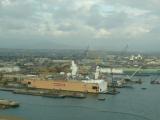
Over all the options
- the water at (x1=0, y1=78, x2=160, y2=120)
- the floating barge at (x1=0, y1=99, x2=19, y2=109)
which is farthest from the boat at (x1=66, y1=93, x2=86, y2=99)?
the floating barge at (x1=0, y1=99, x2=19, y2=109)

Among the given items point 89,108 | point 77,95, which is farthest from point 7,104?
point 77,95

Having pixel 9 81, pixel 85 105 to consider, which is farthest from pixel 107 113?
pixel 9 81

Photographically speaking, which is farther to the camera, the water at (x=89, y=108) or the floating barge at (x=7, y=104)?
the floating barge at (x=7, y=104)

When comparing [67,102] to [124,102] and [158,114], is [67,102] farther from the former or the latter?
[158,114]

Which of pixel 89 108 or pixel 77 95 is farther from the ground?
pixel 77 95

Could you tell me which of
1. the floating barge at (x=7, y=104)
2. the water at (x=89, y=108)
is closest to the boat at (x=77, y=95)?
the water at (x=89, y=108)

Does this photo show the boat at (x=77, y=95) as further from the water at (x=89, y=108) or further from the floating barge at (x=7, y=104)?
the floating barge at (x=7, y=104)

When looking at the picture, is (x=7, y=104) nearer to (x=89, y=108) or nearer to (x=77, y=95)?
(x=89, y=108)

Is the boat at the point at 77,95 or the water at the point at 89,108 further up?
the boat at the point at 77,95

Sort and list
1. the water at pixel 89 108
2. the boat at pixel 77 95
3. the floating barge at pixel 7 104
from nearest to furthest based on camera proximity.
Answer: the water at pixel 89 108 → the floating barge at pixel 7 104 → the boat at pixel 77 95

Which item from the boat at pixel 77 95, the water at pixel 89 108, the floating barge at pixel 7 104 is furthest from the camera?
the boat at pixel 77 95
